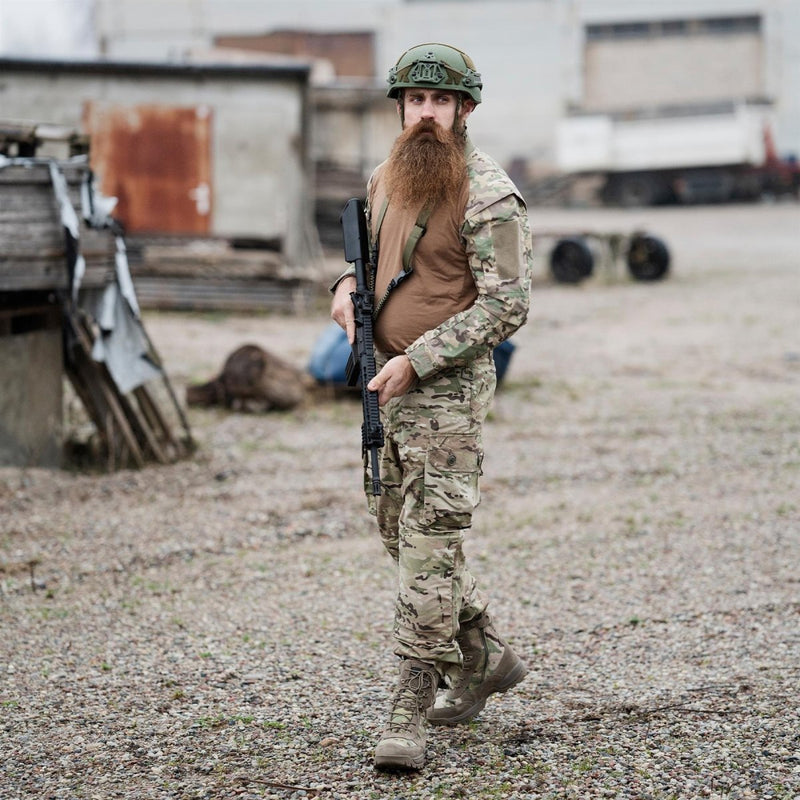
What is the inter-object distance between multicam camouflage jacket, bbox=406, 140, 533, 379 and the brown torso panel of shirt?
57 mm

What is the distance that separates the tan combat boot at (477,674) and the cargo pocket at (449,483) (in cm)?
47

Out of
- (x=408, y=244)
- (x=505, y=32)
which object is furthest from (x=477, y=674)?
(x=505, y=32)

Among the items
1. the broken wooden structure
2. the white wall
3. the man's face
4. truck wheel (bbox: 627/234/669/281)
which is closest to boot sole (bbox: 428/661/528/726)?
the man's face

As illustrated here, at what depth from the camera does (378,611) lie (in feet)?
16.5

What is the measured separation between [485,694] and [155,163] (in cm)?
1174

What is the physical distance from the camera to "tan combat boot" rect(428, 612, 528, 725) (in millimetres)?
3734

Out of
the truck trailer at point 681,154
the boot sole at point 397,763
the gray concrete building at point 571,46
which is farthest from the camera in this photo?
the gray concrete building at point 571,46

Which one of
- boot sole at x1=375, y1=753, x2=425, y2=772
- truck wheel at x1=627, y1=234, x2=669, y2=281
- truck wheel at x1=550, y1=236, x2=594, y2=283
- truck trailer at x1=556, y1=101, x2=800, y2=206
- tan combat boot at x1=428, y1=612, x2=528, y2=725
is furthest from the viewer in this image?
truck trailer at x1=556, y1=101, x2=800, y2=206

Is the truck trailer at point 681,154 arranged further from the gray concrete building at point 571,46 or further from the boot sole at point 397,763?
the boot sole at point 397,763

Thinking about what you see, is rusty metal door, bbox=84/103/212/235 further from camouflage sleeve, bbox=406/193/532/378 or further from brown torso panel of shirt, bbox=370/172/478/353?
camouflage sleeve, bbox=406/193/532/378

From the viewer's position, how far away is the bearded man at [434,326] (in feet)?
11.1

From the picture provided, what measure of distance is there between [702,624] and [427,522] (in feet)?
6.16

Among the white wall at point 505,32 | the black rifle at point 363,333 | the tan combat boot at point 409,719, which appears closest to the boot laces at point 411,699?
the tan combat boot at point 409,719

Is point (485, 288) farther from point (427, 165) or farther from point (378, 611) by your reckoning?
point (378, 611)
